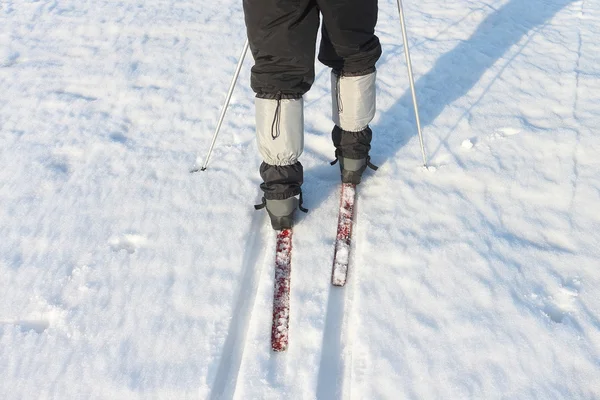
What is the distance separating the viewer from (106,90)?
370 centimetres

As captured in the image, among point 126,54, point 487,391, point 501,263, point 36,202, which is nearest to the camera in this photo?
point 487,391

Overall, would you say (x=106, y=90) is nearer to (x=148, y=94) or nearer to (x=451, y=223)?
(x=148, y=94)

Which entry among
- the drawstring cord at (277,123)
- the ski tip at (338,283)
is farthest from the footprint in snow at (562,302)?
the drawstring cord at (277,123)

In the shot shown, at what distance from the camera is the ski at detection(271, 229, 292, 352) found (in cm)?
211

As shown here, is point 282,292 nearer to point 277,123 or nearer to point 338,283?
point 338,283

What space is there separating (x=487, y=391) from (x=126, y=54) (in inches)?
146

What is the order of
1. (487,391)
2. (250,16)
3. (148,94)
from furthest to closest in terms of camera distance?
(148,94), (250,16), (487,391)

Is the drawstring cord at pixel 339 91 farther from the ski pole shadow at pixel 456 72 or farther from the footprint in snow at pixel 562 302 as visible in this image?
the footprint in snow at pixel 562 302

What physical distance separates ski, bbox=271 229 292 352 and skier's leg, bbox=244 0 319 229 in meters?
0.11

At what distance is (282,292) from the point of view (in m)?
2.29

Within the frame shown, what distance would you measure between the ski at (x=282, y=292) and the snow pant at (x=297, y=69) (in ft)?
0.83

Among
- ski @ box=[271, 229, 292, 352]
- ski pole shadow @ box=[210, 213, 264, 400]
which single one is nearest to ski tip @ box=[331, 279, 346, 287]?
ski @ box=[271, 229, 292, 352]

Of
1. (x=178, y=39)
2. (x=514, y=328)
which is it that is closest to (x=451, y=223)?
(x=514, y=328)

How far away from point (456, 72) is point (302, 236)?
221 centimetres
